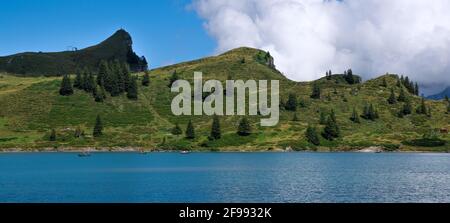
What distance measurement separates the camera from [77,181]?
111875mm
